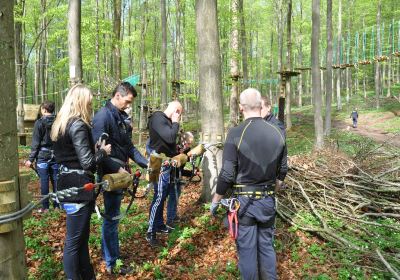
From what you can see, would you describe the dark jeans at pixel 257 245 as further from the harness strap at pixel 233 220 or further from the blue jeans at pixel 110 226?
the blue jeans at pixel 110 226

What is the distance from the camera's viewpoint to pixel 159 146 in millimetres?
5406

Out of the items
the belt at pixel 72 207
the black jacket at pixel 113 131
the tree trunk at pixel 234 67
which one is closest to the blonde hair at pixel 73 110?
the black jacket at pixel 113 131

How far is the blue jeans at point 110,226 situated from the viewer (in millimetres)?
4156

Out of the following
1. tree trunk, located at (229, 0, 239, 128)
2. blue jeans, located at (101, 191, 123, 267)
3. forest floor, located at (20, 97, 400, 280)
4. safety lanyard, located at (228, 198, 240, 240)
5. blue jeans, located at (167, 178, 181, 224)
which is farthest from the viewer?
tree trunk, located at (229, 0, 239, 128)

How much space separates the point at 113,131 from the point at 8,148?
83.2 inches

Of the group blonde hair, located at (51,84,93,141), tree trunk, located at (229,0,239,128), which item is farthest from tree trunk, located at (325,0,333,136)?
blonde hair, located at (51,84,93,141)

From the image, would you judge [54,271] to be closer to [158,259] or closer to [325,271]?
[158,259]

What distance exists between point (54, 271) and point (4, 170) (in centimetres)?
278

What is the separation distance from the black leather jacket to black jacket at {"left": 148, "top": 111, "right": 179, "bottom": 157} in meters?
1.73

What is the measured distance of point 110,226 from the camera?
13.7 feet

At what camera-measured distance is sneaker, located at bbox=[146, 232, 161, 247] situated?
506 centimetres

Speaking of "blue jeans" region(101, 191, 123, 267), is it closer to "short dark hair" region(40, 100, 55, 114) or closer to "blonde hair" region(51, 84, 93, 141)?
"blonde hair" region(51, 84, 93, 141)

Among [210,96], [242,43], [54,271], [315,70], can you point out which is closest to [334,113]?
[242,43]

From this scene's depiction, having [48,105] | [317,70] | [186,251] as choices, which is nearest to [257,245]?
[186,251]
